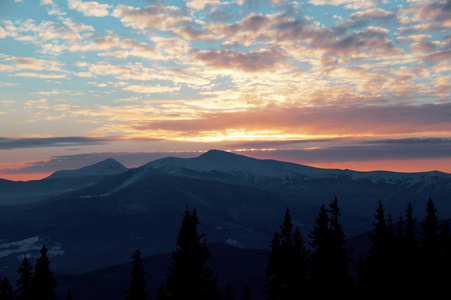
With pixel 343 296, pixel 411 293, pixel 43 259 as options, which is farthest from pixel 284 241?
pixel 43 259

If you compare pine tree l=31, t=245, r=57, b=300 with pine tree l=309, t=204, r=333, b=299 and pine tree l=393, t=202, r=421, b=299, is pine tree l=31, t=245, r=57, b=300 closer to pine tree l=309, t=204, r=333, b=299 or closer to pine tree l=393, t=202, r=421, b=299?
pine tree l=309, t=204, r=333, b=299

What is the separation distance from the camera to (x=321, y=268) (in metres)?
34.6

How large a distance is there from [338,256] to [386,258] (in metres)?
6.88

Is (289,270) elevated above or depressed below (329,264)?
below

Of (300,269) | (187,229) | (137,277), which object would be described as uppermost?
(187,229)

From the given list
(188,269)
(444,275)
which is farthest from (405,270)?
(188,269)

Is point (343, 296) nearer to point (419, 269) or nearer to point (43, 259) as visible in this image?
point (419, 269)

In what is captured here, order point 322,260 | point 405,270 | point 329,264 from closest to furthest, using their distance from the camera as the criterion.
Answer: point 329,264 < point 322,260 < point 405,270

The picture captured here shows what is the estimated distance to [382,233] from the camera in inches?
1570

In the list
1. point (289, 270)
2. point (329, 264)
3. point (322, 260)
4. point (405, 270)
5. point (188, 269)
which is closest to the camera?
point (188, 269)

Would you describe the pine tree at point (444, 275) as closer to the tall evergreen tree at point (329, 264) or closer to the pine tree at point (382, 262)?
the pine tree at point (382, 262)

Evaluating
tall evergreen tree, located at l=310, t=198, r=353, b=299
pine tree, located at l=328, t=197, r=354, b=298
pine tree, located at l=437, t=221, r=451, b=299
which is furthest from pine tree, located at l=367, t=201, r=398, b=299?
pine tree, located at l=437, t=221, r=451, b=299

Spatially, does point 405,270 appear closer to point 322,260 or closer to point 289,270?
point 322,260

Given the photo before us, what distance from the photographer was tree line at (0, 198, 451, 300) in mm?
33250
